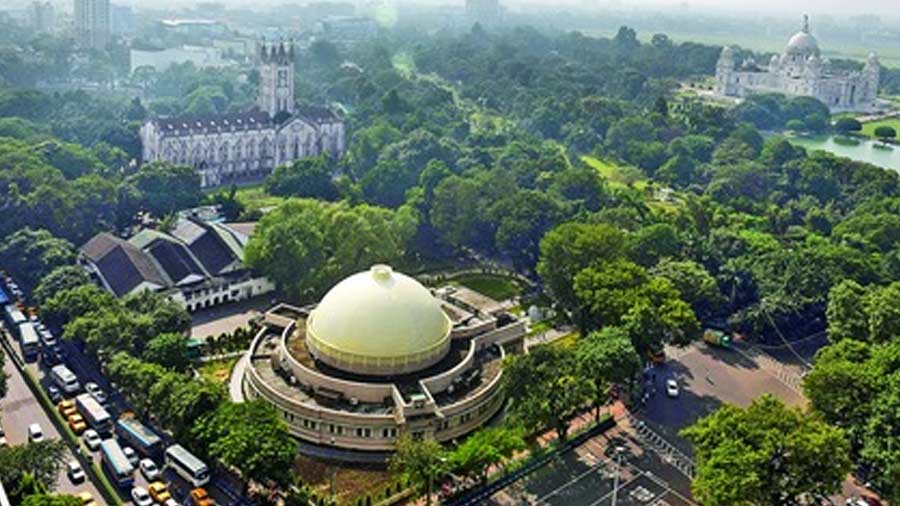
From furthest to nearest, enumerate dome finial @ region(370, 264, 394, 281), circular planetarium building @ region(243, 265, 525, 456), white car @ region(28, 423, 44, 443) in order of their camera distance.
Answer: dome finial @ region(370, 264, 394, 281) → circular planetarium building @ region(243, 265, 525, 456) → white car @ region(28, 423, 44, 443)

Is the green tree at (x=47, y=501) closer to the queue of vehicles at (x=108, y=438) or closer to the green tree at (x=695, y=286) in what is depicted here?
the queue of vehicles at (x=108, y=438)

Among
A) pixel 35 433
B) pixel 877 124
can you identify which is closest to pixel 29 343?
pixel 35 433

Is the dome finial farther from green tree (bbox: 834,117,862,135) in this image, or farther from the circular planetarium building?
green tree (bbox: 834,117,862,135)

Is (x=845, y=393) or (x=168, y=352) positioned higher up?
(x=845, y=393)

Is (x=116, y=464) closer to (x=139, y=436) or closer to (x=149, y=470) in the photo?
(x=149, y=470)

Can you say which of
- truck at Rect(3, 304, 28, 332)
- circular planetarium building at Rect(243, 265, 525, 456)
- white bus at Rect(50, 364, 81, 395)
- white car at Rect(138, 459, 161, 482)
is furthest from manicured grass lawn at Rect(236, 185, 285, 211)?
white car at Rect(138, 459, 161, 482)

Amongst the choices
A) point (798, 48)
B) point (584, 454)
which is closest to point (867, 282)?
point (584, 454)
